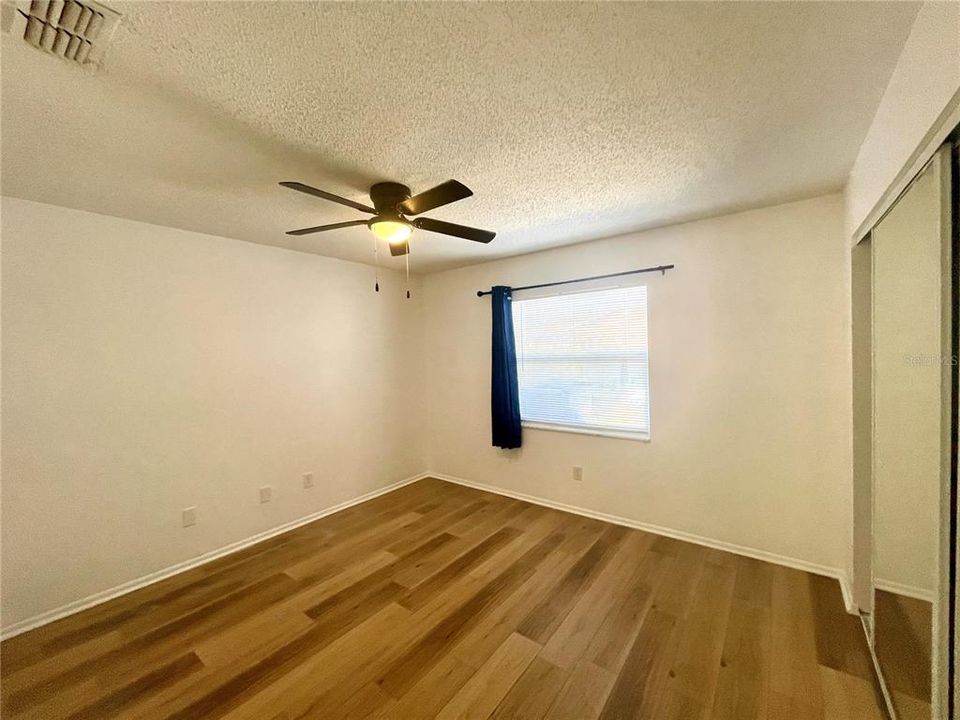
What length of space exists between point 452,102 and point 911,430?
2005 millimetres

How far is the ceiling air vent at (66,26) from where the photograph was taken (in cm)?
93

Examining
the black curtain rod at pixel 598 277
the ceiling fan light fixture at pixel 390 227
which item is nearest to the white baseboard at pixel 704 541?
the black curtain rod at pixel 598 277

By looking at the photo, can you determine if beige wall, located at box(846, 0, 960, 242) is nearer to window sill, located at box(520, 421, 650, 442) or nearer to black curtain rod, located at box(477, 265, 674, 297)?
black curtain rod, located at box(477, 265, 674, 297)

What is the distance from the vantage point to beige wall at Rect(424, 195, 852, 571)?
7.36 feet

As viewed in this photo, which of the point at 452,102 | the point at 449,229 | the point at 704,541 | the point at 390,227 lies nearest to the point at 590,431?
the point at 704,541

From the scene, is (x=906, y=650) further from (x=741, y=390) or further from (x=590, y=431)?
(x=590, y=431)

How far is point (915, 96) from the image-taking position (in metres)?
1.05

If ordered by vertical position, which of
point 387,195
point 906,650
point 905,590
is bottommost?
point 906,650

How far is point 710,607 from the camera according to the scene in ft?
6.60

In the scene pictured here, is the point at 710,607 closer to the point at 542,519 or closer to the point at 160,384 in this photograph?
the point at 542,519

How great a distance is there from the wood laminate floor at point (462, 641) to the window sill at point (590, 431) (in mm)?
797

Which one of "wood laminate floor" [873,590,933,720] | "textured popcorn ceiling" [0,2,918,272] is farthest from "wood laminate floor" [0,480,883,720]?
"textured popcorn ceiling" [0,2,918,272]

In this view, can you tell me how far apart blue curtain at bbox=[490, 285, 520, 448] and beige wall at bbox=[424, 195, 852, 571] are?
1.63 feet

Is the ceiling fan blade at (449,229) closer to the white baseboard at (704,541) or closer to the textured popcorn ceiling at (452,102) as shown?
the textured popcorn ceiling at (452,102)
